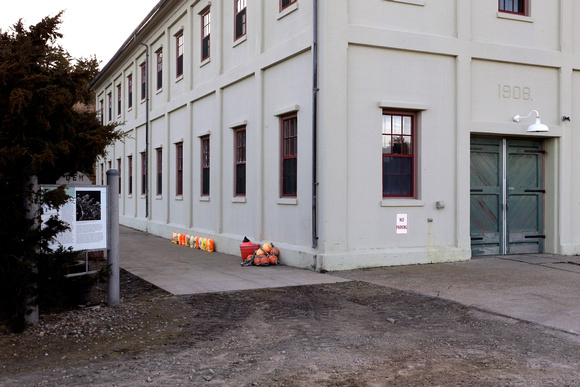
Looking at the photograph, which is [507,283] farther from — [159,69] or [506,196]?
[159,69]

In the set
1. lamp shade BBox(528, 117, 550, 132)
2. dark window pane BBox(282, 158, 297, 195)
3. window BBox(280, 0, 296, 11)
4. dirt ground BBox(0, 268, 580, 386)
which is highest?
window BBox(280, 0, 296, 11)

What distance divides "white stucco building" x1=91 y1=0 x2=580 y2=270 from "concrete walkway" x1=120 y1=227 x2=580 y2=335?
67cm

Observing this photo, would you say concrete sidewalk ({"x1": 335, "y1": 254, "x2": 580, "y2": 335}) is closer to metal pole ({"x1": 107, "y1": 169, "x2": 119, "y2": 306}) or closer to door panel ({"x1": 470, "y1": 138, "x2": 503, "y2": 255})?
door panel ({"x1": 470, "y1": 138, "x2": 503, "y2": 255})

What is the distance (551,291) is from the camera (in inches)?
359

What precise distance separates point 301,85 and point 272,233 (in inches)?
131

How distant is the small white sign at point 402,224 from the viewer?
11914mm

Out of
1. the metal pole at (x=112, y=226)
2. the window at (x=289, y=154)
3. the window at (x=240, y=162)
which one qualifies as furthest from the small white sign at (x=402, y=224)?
the metal pole at (x=112, y=226)

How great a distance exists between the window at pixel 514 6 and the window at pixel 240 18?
19.9 ft

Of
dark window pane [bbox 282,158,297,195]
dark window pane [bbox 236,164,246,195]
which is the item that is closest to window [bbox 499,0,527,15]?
dark window pane [bbox 282,158,297,195]

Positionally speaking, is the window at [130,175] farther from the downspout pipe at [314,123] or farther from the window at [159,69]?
the downspout pipe at [314,123]

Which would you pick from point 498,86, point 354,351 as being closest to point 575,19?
point 498,86

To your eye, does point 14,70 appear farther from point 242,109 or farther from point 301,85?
point 242,109

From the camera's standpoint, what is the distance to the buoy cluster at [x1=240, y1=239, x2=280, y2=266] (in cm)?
1247

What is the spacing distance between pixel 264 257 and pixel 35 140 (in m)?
6.72
